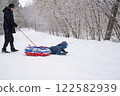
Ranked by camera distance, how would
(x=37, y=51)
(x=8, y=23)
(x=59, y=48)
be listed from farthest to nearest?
1. (x=8, y=23)
2. (x=59, y=48)
3. (x=37, y=51)

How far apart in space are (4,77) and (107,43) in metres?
5.09

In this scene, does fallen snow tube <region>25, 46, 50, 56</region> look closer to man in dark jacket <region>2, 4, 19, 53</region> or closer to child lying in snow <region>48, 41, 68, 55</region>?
child lying in snow <region>48, 41, 68, 55</region>

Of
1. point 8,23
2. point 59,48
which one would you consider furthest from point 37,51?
point 8,23

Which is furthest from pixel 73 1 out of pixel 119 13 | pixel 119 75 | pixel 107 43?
pixel 119 75

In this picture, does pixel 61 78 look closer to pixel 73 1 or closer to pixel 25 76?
pixel 25 76

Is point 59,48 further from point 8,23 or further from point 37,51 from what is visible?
point 8,23

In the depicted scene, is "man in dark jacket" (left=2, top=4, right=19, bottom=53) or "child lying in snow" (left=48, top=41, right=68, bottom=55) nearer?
"child lying in snow" (left=48, top=41, right=68, bottom=55)

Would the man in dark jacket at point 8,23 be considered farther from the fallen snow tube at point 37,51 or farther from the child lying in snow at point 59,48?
the child lying in snow at point 59,48

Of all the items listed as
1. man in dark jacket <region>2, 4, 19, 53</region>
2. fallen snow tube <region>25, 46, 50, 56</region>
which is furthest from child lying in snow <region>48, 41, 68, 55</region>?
man in dark jacket <region>2, 4, 19, 53</region>

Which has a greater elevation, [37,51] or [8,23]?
[8,23]

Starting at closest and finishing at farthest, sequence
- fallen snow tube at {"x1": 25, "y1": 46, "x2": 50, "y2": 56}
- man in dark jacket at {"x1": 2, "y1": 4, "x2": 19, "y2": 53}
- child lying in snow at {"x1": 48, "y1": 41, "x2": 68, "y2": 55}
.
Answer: fallen snow tube at {"x1": 25, "y1": 46, "x2": 50, "y2": 56} → child lying in snow at {"x1": 48, "y1": 41, "x2": 68, "y2": 55} → man in dark jacket at {"x1": 2, "y1": 4, "x2": 19, "y2": 53}

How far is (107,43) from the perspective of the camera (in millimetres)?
5562

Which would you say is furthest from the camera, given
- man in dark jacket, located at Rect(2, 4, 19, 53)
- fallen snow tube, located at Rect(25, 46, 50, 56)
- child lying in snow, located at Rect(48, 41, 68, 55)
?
man in dark jacket, located at Rect(2, 4, 19, 53)

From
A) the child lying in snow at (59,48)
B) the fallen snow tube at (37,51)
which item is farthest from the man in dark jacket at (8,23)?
the child lying in snow at (59,48)
